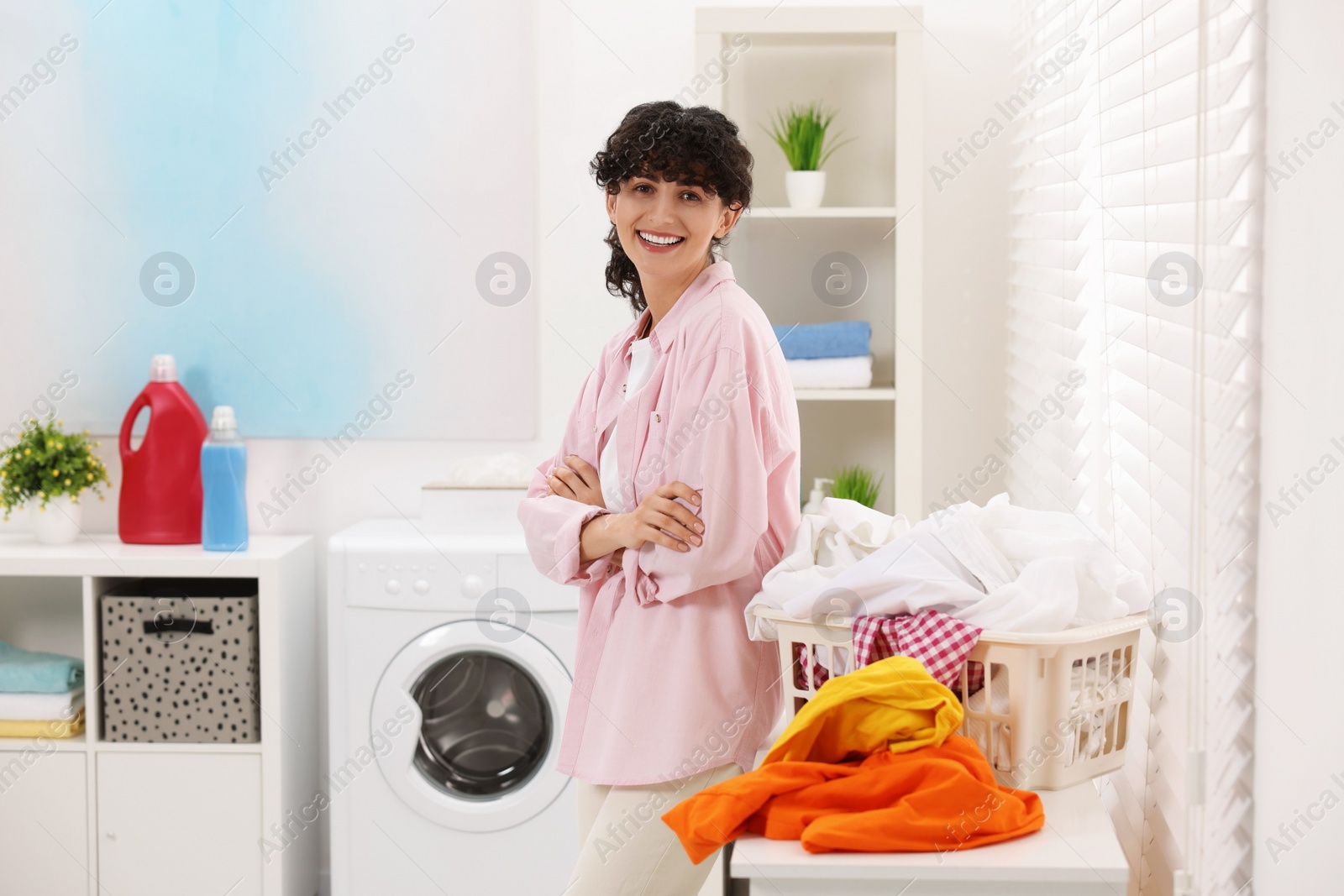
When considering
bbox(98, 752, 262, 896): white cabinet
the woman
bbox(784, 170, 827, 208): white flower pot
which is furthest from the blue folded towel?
bbox(98, 752, 262, 896): white cabinet

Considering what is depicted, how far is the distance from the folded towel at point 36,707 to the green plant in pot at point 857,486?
158cm

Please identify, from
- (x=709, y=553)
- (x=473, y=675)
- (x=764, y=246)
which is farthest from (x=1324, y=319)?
(x=473, y=675)

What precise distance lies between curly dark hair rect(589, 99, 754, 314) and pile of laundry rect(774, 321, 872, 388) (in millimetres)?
926

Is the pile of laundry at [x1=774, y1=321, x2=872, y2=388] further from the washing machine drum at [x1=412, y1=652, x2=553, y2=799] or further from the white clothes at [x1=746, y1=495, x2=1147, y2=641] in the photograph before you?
the white clothes at [x1=746, y1=495, x2=1147, y2=641]

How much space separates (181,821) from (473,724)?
0.61m

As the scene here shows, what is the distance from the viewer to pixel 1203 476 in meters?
1.12

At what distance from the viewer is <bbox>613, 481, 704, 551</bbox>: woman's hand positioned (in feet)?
3.80

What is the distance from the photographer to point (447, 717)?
2.22 metres

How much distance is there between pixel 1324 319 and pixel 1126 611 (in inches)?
14.4

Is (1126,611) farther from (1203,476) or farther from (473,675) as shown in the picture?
(473,675)

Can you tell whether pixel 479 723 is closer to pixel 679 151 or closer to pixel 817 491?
pixel 817 491

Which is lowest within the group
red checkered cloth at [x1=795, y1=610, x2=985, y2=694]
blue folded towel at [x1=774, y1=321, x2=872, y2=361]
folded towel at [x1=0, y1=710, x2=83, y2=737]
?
folded towel at [x1=0, y1=710, x2=83, y2=737]

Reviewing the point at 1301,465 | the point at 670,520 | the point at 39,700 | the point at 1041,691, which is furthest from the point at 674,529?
the point at 39,700

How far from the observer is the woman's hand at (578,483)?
1.35 metres
